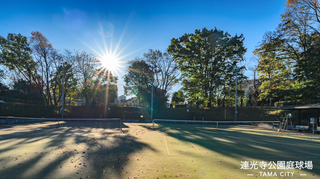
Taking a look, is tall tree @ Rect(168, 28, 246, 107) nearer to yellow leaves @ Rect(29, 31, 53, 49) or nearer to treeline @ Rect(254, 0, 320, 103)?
treeline @ Rect(254, 0, 320, 103)

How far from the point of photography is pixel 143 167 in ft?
20.2

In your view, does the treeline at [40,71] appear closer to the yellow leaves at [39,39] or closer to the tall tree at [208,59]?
the yellow leaves at [39,39]

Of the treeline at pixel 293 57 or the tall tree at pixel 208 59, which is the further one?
the tall tree at pixel 208 59

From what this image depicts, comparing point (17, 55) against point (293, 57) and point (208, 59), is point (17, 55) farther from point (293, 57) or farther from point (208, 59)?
point (293, 57)

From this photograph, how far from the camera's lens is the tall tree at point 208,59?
33.1 m

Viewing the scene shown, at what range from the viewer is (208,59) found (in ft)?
110

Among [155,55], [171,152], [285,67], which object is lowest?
[171,152]

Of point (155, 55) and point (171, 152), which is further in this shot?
point (155, 55)

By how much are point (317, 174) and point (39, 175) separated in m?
8.95

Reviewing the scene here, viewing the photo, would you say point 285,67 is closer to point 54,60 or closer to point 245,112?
point 245,112

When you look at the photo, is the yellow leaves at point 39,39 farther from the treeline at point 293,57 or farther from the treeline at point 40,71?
the treeline at point 293,57

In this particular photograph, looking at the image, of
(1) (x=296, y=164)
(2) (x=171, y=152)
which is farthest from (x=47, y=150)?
(1) (x=296, y=164)

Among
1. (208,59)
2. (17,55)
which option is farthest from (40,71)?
(208,59)

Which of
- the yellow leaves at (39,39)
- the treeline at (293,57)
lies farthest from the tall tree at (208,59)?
the yellow leaves at (39,39)
